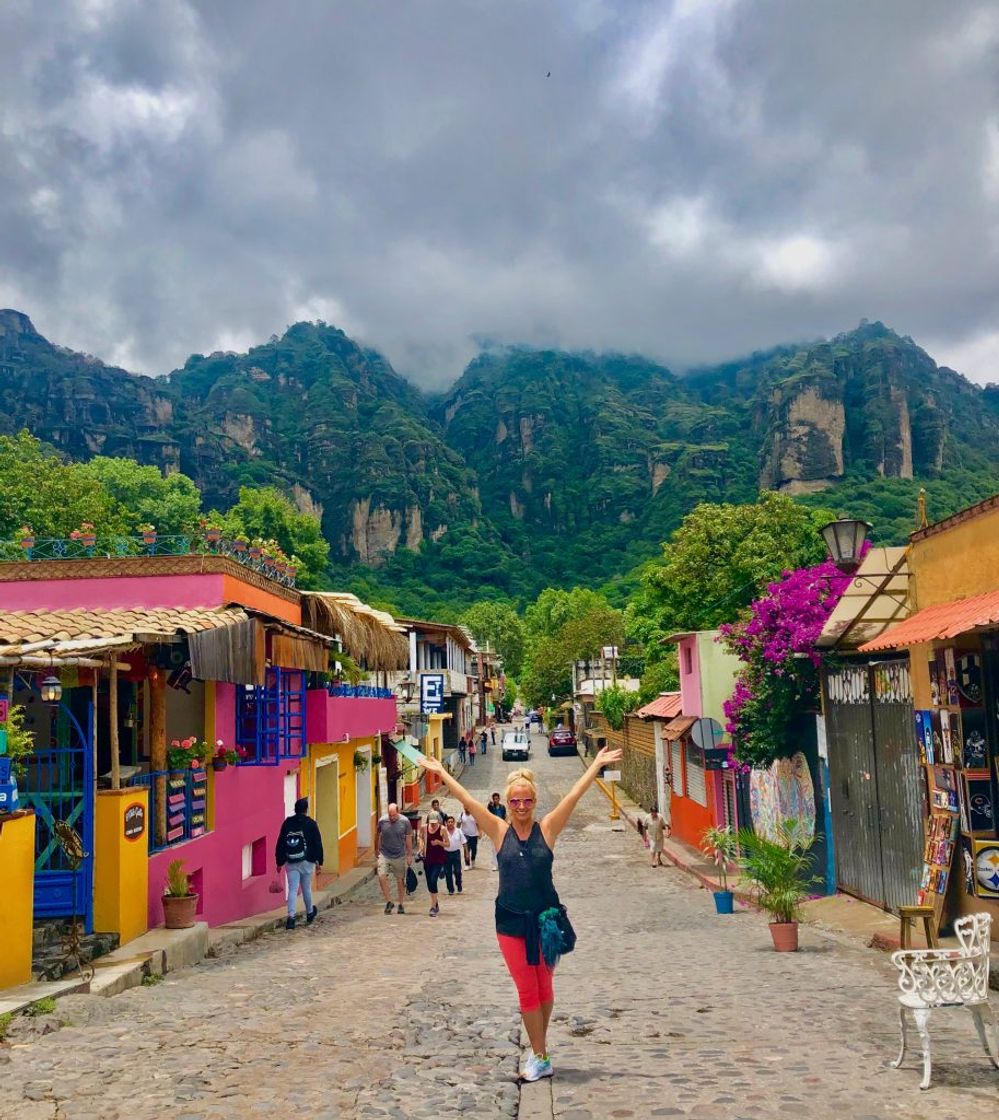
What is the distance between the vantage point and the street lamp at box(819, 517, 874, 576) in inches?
404

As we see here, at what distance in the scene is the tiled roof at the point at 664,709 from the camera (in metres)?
24.5

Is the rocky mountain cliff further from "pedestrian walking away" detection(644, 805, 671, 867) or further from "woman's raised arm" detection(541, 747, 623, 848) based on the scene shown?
"woman's raised arm" detection(541, 747, 623, 848)

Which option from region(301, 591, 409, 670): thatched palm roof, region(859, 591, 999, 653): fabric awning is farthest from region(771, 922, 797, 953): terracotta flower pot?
region(301, 591, 409, 670): thatched palm roof

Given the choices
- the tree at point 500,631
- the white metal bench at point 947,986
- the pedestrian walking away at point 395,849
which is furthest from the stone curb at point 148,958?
the tree at point 500,631

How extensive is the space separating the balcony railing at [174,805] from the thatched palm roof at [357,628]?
5630mm

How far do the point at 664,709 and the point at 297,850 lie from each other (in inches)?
605

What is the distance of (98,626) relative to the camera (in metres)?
9.67

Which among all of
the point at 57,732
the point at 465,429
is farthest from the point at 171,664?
the point at 465,429

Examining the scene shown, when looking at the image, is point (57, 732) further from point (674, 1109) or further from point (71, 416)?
point (71, 416)

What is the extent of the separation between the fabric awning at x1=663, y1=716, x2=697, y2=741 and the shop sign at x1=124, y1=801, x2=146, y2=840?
14.4 metres

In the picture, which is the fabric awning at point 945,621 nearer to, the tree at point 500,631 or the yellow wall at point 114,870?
the yellow wall at point 114,870

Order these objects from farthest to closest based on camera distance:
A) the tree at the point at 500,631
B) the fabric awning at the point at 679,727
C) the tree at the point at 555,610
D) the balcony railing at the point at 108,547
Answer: the tree at the point at 500,631 < the tree at the point at 555,610 < the fabric awning at the point at 679,727 < the balcony railing at the point at 108,547

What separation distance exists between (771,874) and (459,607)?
351 ft

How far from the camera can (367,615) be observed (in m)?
19.8
